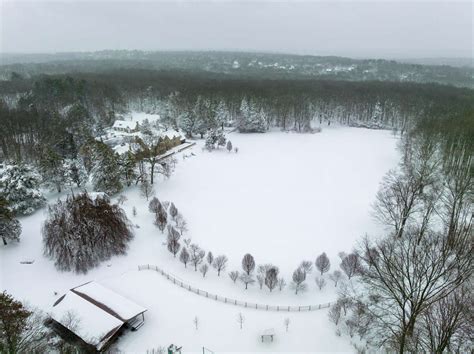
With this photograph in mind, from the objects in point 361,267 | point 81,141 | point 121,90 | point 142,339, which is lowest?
point 142,339

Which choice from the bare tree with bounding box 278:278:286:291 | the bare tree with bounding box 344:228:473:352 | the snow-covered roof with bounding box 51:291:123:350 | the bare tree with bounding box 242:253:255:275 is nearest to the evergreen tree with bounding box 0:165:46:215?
the snow-covered roof with bounding box 51:291:123:350

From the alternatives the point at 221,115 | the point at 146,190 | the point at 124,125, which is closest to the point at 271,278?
the point at 146,190

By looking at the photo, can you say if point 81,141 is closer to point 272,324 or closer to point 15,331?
point 15,331

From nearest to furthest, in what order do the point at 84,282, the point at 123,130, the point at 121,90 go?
the point at 84,282 → the point at 123,130 → the point at 121,90

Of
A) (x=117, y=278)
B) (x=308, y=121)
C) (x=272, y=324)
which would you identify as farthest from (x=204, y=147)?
(x=272, y=324)

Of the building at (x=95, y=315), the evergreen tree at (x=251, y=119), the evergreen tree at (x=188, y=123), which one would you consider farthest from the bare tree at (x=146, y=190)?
the evergreen tree at (x=251, y=119)

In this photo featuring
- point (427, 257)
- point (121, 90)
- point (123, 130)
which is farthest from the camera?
point (121, 90)

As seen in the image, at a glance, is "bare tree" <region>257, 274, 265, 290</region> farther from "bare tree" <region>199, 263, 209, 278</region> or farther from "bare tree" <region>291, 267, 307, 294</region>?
"bare tree" <region>199, 263, 209, 278</region>
